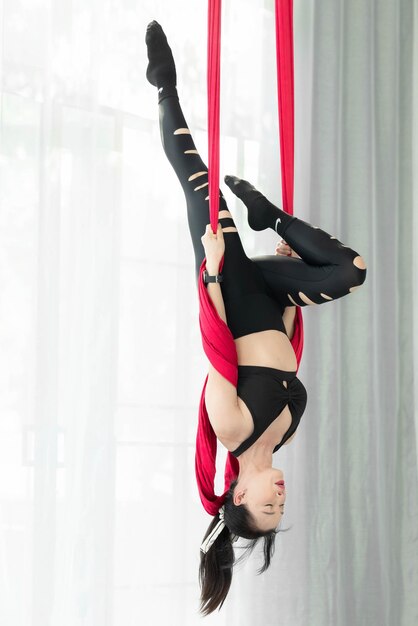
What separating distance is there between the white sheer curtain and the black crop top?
2.07 feet

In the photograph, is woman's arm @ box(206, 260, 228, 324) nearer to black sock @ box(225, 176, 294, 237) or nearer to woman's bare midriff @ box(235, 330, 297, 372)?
woman's bare midriff @ box(235, 330, 297, 372)

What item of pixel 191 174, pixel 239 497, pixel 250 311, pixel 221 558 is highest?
pixel 191 174

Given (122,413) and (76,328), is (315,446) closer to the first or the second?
(122,413)

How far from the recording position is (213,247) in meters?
2.60

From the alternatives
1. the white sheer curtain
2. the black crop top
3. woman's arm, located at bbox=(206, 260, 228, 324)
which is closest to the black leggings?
woman's arm, located at bbox=(206, 260, 228, 324)

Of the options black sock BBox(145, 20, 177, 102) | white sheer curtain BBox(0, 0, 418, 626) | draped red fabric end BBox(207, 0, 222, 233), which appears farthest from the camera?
white sheer curtain BBox(0, 0, 418, 626)

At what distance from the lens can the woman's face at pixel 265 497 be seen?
2742 mm

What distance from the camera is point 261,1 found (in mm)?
3672

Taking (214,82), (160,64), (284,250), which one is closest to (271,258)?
(284,250)

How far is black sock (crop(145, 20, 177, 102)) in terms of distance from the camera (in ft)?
9.38

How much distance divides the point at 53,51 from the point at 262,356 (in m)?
1.28

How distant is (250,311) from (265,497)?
57cm

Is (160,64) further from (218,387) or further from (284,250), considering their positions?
(218,387)

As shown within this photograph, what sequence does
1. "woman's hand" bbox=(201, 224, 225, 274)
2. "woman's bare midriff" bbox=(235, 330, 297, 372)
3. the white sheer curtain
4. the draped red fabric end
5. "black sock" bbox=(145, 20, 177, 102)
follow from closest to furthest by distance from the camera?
1. the draped red fabric end
2. "woman's hand" bbox=(201, 224, 225, 274)
3. "woman's bare midriff" bbox=(235, 330, 297, 372)
4. "black sock" bbox=(145, 20, 177, 102)
5. the white sheer curtain
